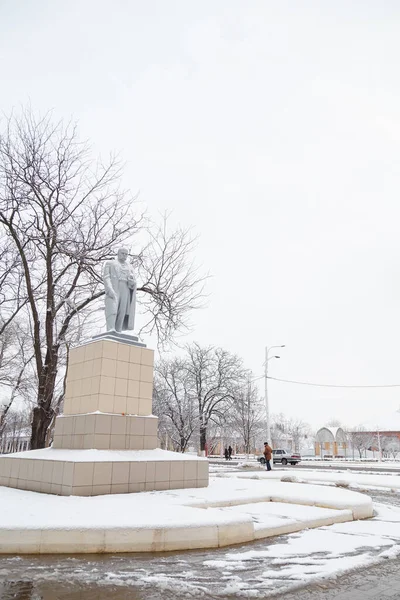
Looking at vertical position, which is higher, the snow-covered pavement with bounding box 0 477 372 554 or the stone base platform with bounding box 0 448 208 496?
the stone base platform with bounding box 0 448 208 496

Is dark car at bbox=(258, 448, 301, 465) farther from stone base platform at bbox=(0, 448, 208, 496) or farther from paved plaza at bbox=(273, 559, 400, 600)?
paved plaza at bbox=(273, 559, 400, 600)

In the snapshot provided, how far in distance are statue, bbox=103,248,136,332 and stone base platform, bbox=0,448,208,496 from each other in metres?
3.32

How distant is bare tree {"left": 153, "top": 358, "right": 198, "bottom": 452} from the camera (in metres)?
42.3

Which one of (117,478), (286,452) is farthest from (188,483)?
(286,452)

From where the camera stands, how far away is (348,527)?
7672mm

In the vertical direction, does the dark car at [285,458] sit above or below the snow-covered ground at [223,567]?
above

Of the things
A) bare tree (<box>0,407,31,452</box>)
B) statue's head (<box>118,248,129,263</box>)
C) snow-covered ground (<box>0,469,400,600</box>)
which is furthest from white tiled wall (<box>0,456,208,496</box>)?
bare tree (<box>0,407,31,452</box>)

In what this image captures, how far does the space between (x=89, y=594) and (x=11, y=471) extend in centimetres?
748

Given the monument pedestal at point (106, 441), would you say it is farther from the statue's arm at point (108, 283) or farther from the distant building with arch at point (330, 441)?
the distant building with arch at point (330, 441)

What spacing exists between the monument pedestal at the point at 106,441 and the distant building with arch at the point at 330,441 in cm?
5334

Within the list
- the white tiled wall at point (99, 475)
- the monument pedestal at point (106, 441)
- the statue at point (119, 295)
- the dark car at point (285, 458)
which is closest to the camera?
the white tiled wall at point (99, 475)

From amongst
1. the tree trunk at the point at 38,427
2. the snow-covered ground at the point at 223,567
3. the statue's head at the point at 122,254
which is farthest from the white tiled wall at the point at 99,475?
the statue's head at the point at 122,254

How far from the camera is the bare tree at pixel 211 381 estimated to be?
42.8 meters

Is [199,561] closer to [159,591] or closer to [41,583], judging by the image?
[159,591]
